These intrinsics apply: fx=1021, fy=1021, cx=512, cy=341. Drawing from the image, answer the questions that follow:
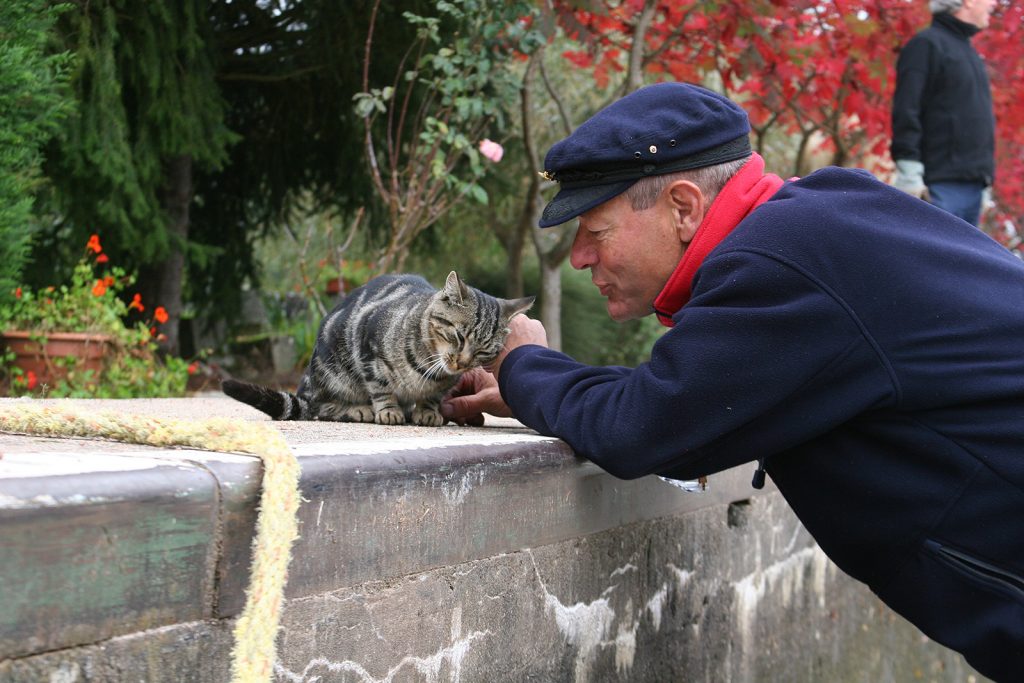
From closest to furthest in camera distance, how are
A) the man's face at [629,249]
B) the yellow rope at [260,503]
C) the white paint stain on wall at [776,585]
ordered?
the yellow rope at [260,503]
the man's face at [629,249]
the white paint stain on wall at [776,585]

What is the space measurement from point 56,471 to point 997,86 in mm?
7462

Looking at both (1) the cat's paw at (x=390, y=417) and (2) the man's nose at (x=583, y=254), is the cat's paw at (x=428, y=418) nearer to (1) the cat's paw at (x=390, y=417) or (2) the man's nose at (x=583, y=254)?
(1) the cat's paw at (x=390, y=417)

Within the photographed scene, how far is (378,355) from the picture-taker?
3.02 m

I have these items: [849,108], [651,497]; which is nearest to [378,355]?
[651,497]

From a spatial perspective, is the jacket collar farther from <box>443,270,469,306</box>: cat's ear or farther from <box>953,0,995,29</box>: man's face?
<box>443,270,469,306</box>: cat's ear

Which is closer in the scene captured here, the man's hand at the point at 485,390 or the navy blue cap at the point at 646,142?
the navy blue cap at the point at 646,142

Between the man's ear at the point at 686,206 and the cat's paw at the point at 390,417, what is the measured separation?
111 cm

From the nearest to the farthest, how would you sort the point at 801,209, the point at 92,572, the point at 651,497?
1. the point at 92,572
2. the point at 801,209
3. the point at 651,497

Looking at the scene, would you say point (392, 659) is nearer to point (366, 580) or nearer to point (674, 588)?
point (366, 580)

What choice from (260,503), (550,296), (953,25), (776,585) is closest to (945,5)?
(953,25)

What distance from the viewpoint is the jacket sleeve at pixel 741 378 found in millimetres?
1848

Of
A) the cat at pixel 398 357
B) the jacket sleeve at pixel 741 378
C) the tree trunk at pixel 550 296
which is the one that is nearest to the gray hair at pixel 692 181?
the jacket sleeve at pixel 741 378

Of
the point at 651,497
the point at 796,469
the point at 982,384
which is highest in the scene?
the point at 982,384

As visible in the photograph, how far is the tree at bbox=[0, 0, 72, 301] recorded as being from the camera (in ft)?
11.1
